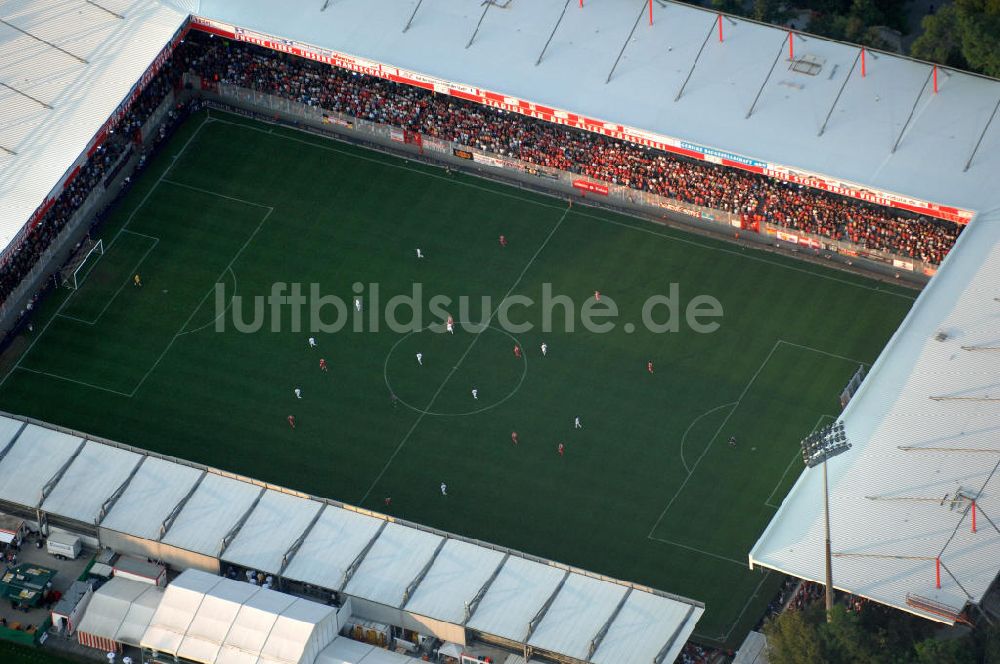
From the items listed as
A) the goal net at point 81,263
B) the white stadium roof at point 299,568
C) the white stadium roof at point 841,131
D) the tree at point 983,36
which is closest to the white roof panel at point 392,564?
the white stadium roof at point 299,568

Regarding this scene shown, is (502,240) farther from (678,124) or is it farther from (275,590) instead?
(275,590)

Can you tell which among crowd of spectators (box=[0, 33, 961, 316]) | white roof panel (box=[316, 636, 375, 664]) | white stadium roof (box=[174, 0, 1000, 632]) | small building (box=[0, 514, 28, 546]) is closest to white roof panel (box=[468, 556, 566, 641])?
white stadium roof (box=[174, 0, 1000, 632])

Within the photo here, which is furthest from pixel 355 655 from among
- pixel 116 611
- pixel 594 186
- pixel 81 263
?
pixel 594 186

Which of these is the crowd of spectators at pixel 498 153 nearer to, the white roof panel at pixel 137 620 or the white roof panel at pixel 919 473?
the white roof panel at pixel 919 473

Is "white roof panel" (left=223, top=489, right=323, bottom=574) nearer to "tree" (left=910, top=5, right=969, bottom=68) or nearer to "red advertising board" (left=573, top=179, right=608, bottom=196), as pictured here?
"red advertising board" (left=573, top=179, right=608, bottom=196)

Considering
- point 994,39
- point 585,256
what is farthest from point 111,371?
point 994,39

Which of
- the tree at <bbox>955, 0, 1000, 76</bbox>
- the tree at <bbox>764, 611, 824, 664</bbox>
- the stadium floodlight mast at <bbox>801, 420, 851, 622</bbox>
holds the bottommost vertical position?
the tree at <bbox>764, 611, 824, 664</bbox>
